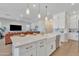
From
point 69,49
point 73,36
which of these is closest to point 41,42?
point 69,49

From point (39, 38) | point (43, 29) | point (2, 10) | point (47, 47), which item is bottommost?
point (47, 47)

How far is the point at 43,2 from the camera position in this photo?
2.90 meters

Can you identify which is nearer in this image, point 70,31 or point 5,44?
point 5,44

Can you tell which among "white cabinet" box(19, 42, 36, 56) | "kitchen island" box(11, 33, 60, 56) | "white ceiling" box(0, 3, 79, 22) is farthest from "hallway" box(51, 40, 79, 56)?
"white ceiling" box(0, 3, 79, 22)

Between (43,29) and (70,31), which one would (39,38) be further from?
(70,31)

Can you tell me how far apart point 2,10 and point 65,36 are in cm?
166

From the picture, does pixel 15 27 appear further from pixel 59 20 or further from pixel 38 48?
pixel 59 20

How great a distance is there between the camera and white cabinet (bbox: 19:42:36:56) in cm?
275

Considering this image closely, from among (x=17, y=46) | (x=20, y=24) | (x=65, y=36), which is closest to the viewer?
(x=17, y=46)

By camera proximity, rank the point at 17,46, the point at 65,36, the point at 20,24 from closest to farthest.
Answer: the point at 17,46 → the point at 20,24 → the point at 65,36

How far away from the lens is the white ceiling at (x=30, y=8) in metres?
2.81

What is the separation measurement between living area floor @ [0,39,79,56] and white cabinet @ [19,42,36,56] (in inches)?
11.0

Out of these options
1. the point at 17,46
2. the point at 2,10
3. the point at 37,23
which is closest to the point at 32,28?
the point at 37,23

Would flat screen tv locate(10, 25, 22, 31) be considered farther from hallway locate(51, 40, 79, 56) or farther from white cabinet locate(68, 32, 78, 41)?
white cabinet locate(68, 32, 78, 41)
